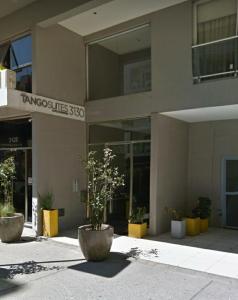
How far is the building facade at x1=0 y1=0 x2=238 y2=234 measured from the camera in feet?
27.3

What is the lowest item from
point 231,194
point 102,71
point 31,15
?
point 231,194

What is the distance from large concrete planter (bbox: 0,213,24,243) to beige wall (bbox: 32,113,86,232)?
2.74 feet

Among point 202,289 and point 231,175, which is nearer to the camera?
point 202,289

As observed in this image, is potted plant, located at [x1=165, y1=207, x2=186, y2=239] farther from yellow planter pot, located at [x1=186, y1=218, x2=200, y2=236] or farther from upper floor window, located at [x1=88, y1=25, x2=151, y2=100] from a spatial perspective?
upper floor window, located at [x1=88, y1=25, x2=151, y2=100]

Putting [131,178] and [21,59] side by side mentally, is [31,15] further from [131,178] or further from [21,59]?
[131,178]

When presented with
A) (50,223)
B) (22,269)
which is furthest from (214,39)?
(22,269)

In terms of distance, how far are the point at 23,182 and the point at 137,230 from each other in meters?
3.94

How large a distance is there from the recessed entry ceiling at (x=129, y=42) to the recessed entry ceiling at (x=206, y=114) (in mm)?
2447

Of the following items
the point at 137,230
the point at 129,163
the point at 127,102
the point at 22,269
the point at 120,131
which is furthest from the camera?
the point at 120,131

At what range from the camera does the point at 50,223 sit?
8602mm

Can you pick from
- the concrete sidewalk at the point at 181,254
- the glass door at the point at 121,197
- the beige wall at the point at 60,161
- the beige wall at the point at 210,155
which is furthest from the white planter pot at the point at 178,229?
the beige wall at the point at 60,161

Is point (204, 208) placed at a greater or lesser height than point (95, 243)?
greater

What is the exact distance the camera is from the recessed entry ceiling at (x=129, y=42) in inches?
381

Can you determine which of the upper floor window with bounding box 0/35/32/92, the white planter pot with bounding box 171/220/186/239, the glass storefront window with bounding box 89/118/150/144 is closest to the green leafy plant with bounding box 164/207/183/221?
the white planter pot with bounding box 171/220/186/239
